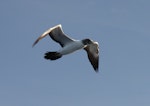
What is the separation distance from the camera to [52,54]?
36.9 m

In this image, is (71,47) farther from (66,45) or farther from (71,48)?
(66,45)

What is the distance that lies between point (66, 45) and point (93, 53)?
4763mm

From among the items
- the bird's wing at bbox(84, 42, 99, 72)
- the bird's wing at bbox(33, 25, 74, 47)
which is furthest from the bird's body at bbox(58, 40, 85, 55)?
the bird's wing at bbox(84, 42, 99, 72)

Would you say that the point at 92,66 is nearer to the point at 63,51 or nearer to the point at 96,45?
the point at 96,45

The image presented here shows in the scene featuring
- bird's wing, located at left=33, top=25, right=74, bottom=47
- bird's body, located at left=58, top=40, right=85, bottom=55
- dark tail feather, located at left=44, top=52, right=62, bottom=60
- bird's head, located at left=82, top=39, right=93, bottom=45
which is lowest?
dark tail feather, located at left=44, top=52, right=62, bottom=60

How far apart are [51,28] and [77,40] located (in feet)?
8.12

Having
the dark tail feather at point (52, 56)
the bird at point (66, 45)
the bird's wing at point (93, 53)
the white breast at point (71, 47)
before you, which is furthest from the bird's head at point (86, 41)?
the dark tail feather at point (52, 56)

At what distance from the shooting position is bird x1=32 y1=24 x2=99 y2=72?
3697cm

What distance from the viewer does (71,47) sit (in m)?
38.1

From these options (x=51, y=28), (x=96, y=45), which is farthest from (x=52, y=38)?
(x=96, y=45)

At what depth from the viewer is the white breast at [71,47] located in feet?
124

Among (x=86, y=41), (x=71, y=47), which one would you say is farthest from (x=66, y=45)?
(x=86, y=41)

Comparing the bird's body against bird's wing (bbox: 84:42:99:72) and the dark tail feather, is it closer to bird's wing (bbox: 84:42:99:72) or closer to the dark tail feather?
the dark tail feather

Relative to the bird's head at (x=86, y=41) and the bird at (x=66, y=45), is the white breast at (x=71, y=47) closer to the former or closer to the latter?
the bird at (x=66, y=45)
